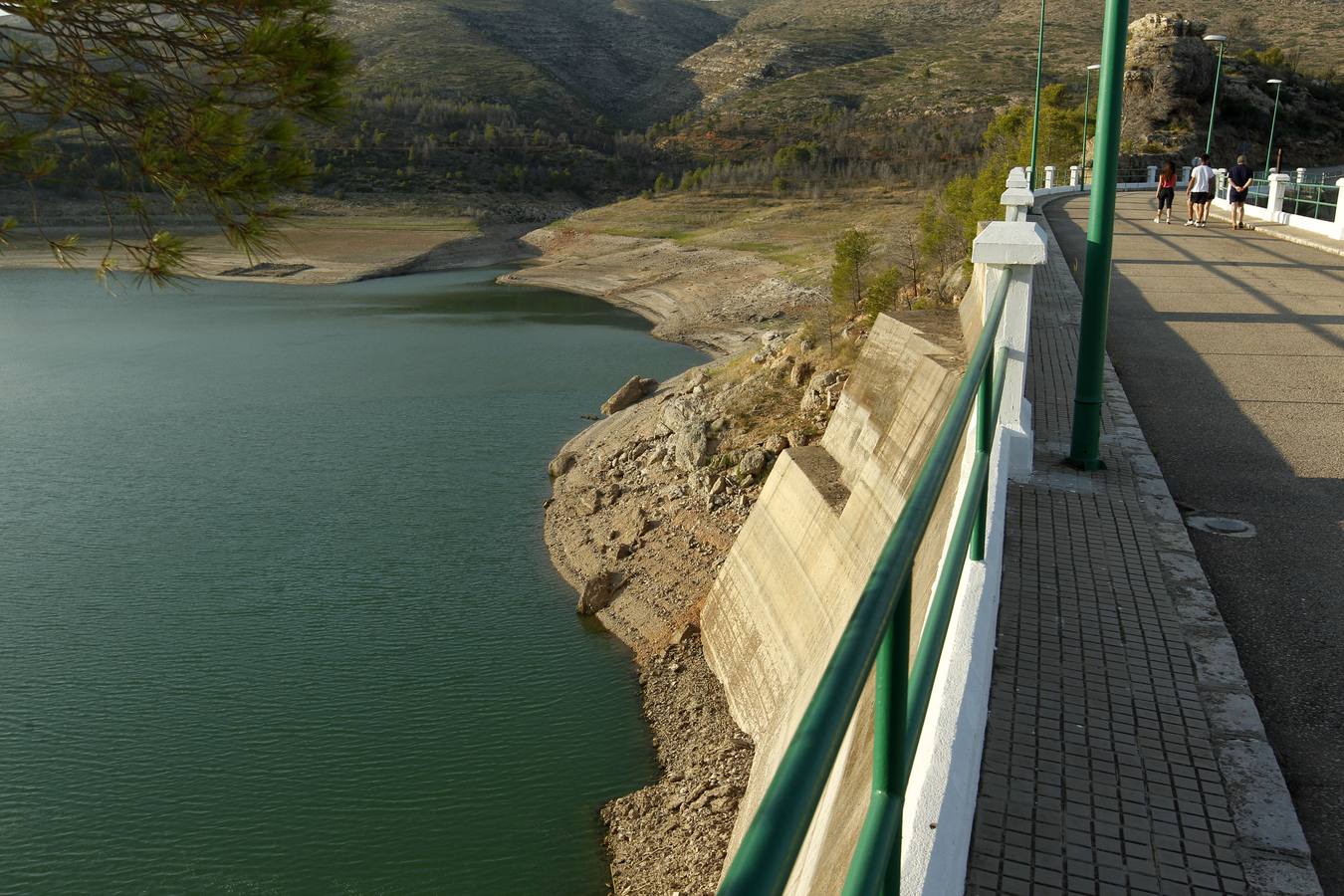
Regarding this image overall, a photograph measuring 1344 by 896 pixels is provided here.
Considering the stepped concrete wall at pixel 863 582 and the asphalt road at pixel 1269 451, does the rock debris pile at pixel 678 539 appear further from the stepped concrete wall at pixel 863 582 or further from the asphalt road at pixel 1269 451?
the asphalt road at pixel 1269 451

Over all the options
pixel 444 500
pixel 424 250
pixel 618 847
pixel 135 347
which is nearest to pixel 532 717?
pixel 618 847

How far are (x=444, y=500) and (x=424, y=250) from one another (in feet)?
151

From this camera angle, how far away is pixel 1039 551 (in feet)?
18.3

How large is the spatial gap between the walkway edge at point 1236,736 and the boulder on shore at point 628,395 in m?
21.6

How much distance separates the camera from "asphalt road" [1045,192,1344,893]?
13.8ft

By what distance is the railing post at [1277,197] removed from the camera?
22328 millimetres

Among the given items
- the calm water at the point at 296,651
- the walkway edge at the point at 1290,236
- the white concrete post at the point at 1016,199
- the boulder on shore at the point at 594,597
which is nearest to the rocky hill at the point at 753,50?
the walkway edge at the point at 1290,236

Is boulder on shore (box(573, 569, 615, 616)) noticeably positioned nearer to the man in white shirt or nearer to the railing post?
the man in white shirt

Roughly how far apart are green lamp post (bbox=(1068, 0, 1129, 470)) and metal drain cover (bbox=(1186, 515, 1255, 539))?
0.72 metres

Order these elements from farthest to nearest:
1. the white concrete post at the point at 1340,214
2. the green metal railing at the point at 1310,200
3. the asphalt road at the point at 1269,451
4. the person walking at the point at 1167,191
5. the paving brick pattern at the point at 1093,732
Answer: the person walking at the point at 1167,191
the green metal railing at the point at 1310,200
the white concrete post at the point at 1340,214
the asphalt road at the point at 1269,451
the paving brick pattern at the point at 1093,732

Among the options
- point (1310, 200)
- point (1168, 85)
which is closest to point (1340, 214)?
point (1310, 200)

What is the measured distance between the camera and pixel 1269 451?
7445 mm

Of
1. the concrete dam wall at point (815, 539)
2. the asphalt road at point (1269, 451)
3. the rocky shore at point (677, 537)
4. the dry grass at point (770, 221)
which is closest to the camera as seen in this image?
the asphalt road at point (1269, 451)

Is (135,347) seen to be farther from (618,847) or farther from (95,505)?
(618,847)
